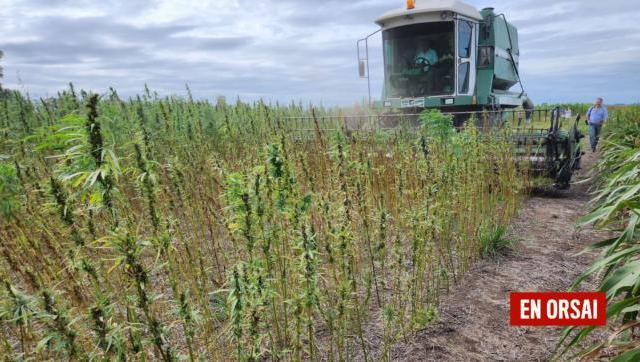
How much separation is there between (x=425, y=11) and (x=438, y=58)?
109 cm

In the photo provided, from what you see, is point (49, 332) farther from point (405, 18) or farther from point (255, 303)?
point (405, 18)

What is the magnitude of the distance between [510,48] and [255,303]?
1177 centimetres

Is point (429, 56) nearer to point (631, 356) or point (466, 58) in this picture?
point (466, 58)

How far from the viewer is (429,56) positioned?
8125mm

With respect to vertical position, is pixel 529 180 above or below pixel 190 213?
below

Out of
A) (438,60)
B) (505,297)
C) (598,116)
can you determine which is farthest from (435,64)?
(505,297)

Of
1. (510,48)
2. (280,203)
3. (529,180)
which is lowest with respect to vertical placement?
(529,180)

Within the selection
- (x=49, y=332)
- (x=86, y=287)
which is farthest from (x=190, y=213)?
(x=49, y=332)

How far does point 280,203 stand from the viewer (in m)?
2.14

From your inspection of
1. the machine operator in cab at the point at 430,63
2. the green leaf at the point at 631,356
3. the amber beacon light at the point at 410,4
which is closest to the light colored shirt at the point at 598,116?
the machine operator in cab at the point at 430,63

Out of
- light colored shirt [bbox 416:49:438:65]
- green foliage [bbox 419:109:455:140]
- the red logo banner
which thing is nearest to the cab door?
light colored shirt [bbox 416:49:438:65]

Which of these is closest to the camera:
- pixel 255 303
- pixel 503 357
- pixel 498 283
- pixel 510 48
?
pixel 255 303

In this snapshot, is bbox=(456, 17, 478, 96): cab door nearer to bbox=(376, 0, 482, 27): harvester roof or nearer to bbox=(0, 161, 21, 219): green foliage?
bbox=(376, 0, 482, 27): harvester roof

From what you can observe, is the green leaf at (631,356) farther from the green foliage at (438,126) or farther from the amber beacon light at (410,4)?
the amber beacon light at (410,4)
